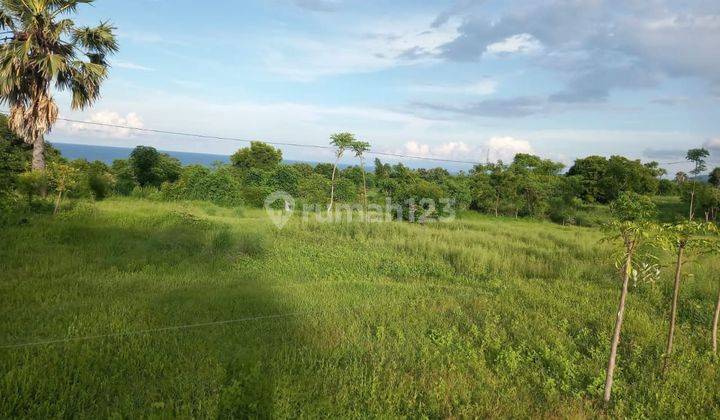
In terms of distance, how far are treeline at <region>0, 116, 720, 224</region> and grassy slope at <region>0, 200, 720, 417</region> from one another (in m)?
6.03

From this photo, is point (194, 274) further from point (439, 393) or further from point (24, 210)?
point (24, 210)

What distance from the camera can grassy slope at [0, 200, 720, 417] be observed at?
12.0ft

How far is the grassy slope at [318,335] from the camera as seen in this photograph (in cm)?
366

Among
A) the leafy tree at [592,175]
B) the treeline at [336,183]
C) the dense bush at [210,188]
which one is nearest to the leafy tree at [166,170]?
the treeline at [336,183]

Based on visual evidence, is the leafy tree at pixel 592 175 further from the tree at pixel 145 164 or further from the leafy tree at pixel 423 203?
the tree at pixel 145 164

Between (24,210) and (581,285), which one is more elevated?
(24,210)

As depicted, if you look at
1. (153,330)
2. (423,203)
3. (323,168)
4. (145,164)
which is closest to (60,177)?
(153,330)

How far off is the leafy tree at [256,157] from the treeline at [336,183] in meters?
0.08

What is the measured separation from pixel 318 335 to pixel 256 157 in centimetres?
2765

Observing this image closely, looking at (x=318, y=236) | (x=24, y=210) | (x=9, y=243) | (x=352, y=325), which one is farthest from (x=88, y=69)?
(x=352, y=325)

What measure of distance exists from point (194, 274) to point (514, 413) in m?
6.15

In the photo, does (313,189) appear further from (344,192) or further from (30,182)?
(30,182)

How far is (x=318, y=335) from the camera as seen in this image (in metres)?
5.04

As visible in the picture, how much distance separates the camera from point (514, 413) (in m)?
3.68
